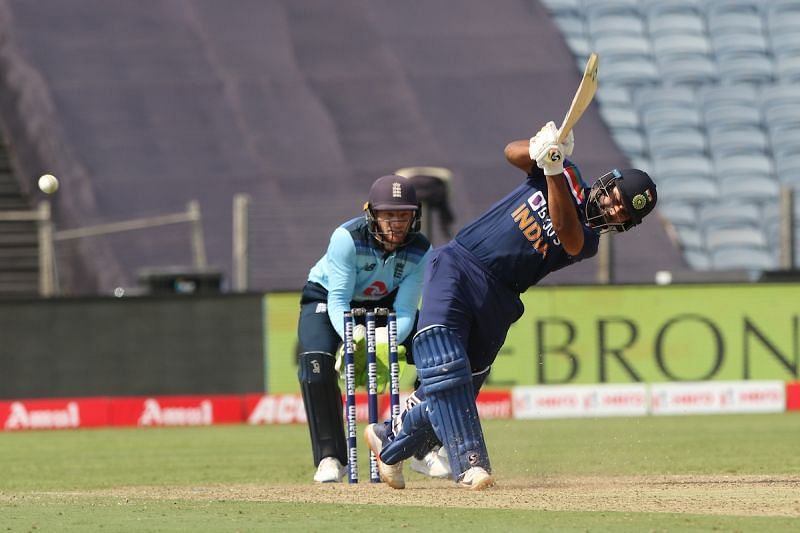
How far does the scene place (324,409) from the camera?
9516mm

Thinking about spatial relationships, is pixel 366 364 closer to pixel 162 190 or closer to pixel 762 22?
pixel 162 190

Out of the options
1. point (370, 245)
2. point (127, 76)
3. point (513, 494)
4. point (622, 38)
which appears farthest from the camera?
point (622, 38)

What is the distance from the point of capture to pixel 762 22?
2869cm

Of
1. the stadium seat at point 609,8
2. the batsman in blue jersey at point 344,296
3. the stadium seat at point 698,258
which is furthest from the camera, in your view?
the stadium seat at point 609,8

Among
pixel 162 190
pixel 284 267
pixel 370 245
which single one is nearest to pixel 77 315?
pixel 284 267

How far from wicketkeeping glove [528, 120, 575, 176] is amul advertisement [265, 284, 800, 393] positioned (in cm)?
1057

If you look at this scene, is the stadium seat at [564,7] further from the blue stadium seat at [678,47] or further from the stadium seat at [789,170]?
the stadium seat at [789,170]

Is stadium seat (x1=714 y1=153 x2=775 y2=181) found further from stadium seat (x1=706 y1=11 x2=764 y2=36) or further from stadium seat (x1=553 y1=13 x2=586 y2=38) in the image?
stadium seat (x1=553 y1=13 x2=586 y2=38)

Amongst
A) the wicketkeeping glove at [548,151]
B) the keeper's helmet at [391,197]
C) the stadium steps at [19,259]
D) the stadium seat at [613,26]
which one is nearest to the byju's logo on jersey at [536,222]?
the wicketkeeping glove at [548,151]

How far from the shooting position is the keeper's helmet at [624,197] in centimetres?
764

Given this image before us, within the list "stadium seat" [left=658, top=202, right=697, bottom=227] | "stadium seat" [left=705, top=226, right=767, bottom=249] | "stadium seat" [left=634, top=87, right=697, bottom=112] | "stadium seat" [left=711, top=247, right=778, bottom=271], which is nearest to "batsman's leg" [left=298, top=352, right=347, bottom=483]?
"stadium seat" [left=711, top=247, right=778, bottom=271]

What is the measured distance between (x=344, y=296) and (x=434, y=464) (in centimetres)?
124

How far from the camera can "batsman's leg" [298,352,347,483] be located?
949cm

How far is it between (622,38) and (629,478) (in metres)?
19.7
